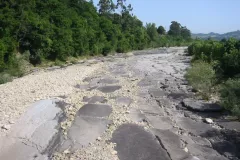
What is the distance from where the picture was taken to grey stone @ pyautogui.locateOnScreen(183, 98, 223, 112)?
9.51m

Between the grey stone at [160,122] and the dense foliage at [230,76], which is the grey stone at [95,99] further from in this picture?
the dense foliage at [230,76]

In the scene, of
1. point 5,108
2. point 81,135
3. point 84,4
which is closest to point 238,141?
point 81,135

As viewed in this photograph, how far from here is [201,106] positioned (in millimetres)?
9828

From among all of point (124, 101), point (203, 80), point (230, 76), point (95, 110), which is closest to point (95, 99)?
point (124, 101)

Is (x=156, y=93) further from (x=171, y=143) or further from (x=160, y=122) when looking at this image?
(x=171, y=143)

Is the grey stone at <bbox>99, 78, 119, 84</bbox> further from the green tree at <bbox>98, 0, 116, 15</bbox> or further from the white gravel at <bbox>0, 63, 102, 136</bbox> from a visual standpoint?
the green tree at <bbox>98, 0, 116, 15</bbox>

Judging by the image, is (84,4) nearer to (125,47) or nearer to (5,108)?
(125,47)

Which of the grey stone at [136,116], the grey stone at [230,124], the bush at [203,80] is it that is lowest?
the grey stone at [230,124]

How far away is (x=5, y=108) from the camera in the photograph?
9.59 metres

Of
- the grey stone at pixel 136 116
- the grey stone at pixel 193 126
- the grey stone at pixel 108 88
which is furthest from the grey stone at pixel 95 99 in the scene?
the grey stone at pixel 193 126

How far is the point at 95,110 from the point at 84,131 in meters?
1.86

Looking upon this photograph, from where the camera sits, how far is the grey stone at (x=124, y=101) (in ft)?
34.4

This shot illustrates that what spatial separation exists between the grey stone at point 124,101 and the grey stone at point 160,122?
1594 mm

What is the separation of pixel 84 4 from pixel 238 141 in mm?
35516
